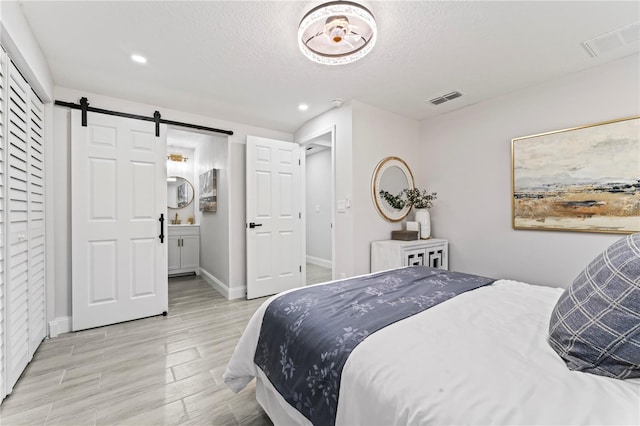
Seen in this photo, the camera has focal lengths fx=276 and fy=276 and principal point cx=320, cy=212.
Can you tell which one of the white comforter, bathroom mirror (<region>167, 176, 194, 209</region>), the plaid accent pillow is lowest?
the white comforter

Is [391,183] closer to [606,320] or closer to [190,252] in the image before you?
[606,320]

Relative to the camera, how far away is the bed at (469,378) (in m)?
0.65

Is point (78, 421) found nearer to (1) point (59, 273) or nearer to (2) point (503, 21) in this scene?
(1) point (59, 273)

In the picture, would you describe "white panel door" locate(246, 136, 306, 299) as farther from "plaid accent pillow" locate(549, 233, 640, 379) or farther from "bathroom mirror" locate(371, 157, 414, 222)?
"plaid accent pillow" locate(549, 233, 640, 379)

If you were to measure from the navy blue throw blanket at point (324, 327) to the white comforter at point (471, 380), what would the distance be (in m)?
0.06

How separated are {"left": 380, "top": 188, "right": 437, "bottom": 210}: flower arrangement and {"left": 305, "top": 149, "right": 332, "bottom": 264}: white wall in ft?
7.30

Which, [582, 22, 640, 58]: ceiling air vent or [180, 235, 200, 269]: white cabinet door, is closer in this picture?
[582, 22, 640, 58]: ceiling air vent

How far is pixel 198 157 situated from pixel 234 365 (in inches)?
181

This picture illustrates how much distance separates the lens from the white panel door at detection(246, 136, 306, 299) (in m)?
3.59

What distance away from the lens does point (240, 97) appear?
300cm

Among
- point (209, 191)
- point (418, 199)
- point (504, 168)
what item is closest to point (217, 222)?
point (209, 191)

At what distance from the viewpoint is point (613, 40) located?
80.7 inches

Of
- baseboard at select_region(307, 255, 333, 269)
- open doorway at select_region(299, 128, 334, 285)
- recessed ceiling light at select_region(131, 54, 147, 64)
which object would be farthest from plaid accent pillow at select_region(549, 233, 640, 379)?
baseboard at select_region(307, 255, 333, 269)

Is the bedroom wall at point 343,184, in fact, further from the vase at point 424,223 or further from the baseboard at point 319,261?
the baseboard at point 319,261
